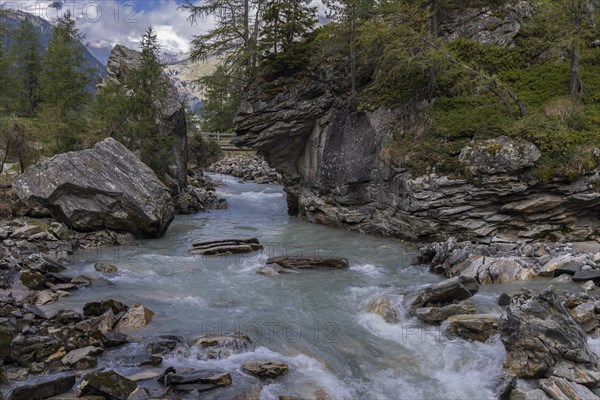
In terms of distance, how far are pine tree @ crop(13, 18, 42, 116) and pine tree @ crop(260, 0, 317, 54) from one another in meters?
22.0

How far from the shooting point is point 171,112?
91.3ft

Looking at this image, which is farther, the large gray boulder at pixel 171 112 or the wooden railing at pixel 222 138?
the wooden railing at pixel 222 138

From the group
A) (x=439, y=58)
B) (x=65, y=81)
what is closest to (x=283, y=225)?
(x=439, y=58)

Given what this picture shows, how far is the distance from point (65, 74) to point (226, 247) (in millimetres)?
20183

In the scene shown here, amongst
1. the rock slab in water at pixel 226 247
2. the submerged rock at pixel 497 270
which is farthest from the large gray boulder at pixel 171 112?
the submerged rock at pixel 497 270

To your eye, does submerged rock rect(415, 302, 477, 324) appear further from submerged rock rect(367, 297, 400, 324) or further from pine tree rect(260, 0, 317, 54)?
pine tree rect(260, 0, 317, 54)

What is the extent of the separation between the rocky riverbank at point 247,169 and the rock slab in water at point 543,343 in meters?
34.0

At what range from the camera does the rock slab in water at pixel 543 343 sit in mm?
7703

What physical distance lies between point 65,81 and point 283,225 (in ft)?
59.0

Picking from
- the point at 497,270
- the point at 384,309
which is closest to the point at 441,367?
the point at 384,309

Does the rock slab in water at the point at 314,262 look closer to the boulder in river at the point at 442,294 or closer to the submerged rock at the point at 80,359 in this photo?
the boulder in river at the point at 442,294

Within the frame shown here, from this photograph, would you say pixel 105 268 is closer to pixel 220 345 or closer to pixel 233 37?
pixel 220 345

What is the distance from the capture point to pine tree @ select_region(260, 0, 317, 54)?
23.2 meters

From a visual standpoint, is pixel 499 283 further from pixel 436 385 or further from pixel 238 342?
pixel 238 342
